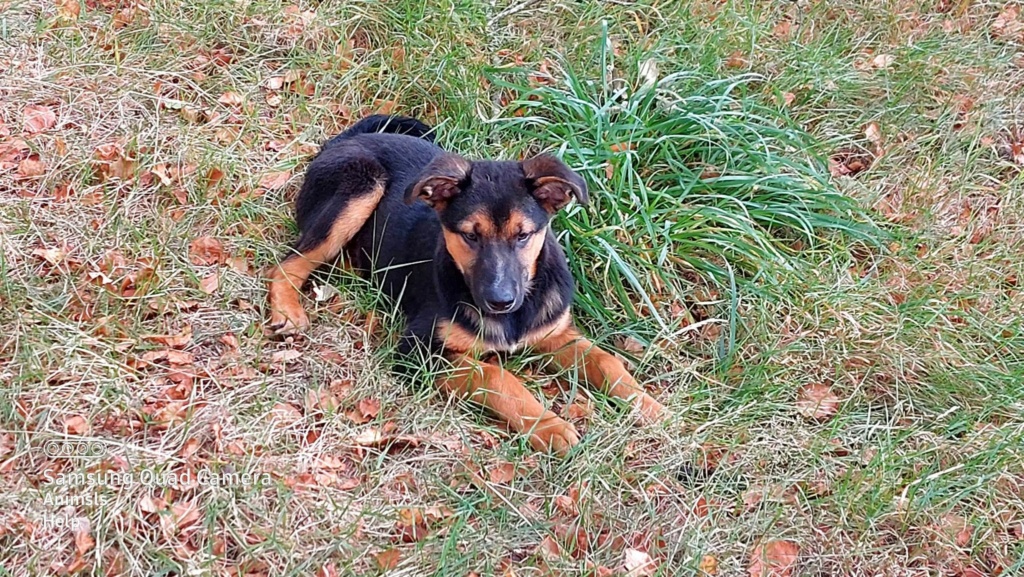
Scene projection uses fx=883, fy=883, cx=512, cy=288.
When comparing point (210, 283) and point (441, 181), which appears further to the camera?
point (210, 283)

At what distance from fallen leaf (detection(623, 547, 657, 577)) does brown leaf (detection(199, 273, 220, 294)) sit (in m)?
2.37

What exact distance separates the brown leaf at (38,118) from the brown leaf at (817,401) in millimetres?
4381

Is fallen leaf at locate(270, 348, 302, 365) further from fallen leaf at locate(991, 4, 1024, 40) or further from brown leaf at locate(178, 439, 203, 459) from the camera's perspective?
fallen leaf at locate(991, 4, 1024, 40)

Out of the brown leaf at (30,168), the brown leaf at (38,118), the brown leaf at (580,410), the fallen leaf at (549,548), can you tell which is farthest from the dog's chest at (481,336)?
the brown leaf at (38,118)

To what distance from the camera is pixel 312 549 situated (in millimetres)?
3262

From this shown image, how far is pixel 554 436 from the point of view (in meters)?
3.85

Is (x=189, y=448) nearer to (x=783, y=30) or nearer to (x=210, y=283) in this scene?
(x=210, y=283)

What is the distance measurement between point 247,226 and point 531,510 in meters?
2.32

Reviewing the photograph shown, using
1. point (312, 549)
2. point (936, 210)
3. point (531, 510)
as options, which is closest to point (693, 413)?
point (531, 510)

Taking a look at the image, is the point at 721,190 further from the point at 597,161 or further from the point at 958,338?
the point at 958,338

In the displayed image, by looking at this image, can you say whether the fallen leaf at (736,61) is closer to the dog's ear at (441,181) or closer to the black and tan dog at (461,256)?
the black and tan dog at (461,256)

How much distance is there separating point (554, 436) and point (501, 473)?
294mm

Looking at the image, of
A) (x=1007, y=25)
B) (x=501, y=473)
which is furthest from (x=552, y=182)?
(x=1007, y=25)

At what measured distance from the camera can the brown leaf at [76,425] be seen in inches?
138
